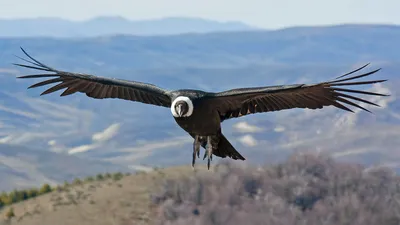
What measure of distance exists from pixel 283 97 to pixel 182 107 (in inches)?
47.7

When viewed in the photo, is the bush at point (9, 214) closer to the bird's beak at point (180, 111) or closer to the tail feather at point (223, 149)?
the tail feather at point (223, 149)

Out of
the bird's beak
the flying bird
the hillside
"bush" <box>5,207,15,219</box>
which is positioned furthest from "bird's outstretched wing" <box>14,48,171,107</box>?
"bush" <box>5,207,15,219</box>

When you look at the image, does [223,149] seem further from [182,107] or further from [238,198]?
[238,198]

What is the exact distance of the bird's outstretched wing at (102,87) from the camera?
283 inches

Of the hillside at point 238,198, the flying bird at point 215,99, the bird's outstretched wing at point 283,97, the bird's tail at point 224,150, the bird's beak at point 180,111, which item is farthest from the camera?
the hillside at point 238,198

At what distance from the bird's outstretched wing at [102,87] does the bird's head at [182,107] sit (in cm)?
48

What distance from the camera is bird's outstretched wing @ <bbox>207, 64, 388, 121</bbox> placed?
6777mm

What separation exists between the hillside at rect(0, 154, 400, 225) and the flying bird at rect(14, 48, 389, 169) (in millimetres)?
40769

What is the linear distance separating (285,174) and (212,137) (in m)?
52.1

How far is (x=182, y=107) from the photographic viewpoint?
20.7 ft

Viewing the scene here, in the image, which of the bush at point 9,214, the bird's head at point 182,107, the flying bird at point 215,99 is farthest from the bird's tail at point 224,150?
the bush at point 9,214

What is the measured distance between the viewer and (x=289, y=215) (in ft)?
162

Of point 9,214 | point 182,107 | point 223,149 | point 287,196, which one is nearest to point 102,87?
point 223,149

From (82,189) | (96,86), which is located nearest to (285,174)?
(82,189)
